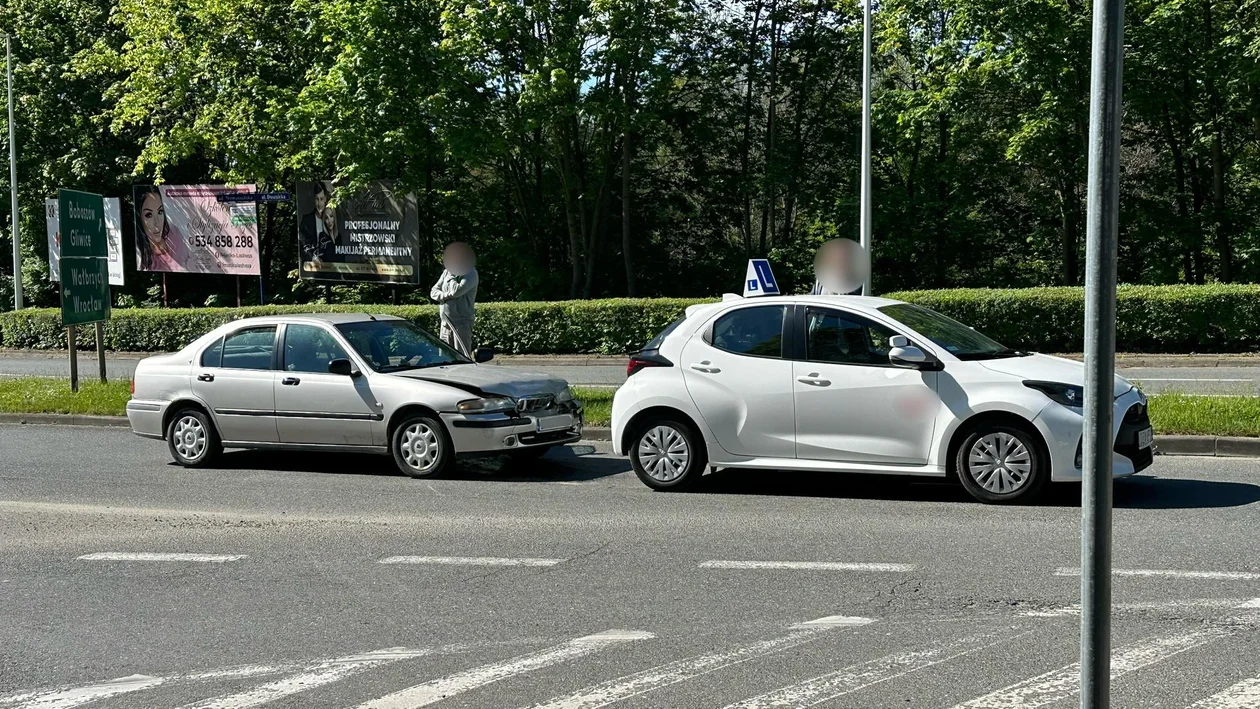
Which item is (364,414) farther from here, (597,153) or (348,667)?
(597,153)

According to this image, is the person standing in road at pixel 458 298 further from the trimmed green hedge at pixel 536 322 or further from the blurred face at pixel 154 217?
the blurred face at pixel 154 217

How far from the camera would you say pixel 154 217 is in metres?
35.0

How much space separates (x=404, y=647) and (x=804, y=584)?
7.26ft

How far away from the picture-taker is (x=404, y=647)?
5.81 meters

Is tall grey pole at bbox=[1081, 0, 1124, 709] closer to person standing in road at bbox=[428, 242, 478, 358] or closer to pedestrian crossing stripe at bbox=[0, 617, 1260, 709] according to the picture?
pedestrian crossing stripe at bbox=[0, 617, 1260, 709]

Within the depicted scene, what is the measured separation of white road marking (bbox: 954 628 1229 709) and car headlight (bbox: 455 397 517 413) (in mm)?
6518

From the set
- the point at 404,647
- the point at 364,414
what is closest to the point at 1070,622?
the point at 404,647

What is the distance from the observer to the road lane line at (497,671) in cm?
504

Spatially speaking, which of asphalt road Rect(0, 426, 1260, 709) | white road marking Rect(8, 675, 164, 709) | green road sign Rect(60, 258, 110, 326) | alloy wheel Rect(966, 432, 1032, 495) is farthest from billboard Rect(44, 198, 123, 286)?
white road marking Rect(8, 675, 164, 709)

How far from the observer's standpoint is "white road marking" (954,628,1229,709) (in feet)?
16.0

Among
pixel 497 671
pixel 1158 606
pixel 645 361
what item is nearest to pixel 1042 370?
pixel 645 361

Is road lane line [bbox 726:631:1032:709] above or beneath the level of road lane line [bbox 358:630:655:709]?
above

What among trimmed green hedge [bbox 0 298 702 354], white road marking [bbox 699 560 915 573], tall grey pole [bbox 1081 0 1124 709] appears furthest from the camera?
trimmed green hedge [bbox 0 298 702 354]

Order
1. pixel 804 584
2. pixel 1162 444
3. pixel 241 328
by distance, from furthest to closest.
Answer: pixel 241 328
pixel 1162 444
pixel 804 584
